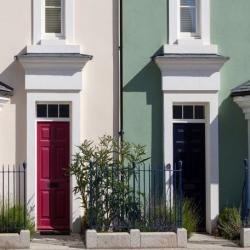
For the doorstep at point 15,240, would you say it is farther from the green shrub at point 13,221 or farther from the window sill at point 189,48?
the window sill at point 189,48

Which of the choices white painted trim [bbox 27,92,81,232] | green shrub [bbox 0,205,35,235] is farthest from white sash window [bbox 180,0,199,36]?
green shrub [bbox 0,205,35,235]

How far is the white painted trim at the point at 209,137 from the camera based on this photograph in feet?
44.8

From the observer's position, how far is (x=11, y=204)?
43.5ft

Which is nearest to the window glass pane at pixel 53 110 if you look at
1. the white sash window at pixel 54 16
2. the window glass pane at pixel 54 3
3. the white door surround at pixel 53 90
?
the white door surround at pixel 53 90

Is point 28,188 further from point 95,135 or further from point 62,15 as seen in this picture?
point 62,15

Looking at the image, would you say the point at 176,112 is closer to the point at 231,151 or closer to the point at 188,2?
the point at 231,151

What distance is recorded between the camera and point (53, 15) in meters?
14.0

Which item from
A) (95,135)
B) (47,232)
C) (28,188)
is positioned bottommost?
(47,232)

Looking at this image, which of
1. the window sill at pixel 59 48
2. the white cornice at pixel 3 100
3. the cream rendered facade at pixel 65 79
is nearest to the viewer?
the white cornice at pixel 3 100

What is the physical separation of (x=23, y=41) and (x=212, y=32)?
4041 millimetres

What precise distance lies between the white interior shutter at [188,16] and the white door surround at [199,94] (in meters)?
0.82

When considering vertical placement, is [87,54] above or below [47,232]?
above

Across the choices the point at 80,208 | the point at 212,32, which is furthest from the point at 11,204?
the point at 212,32

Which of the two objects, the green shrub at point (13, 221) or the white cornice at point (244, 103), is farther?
the white cornice at point (244, 103)
